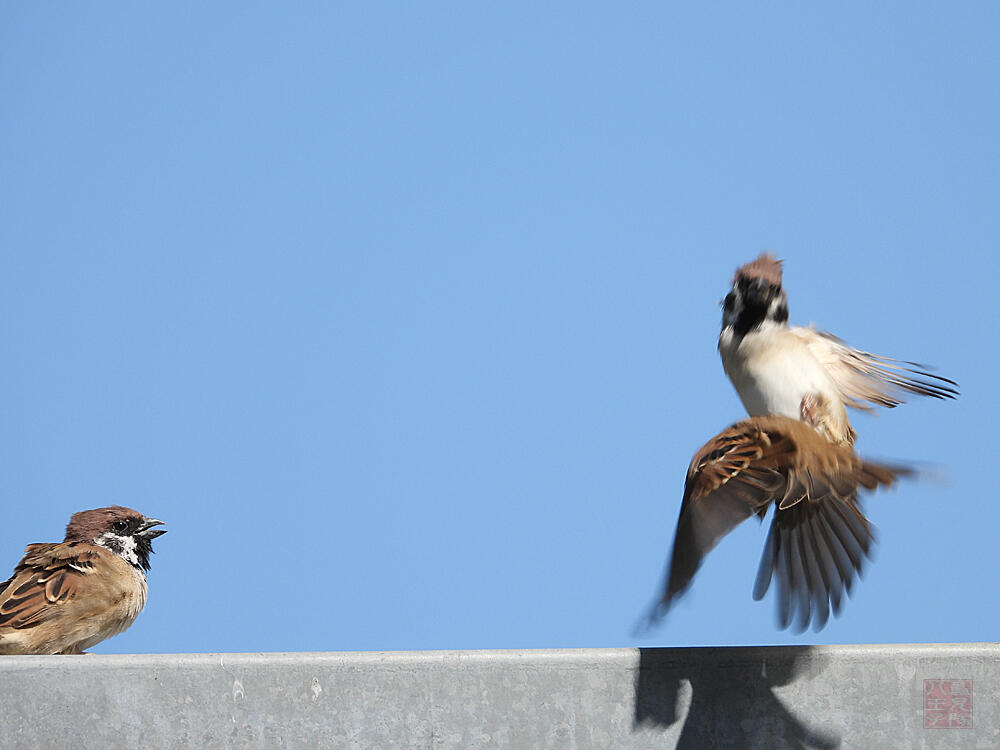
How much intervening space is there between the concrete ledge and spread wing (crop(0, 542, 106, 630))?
73 centimetres

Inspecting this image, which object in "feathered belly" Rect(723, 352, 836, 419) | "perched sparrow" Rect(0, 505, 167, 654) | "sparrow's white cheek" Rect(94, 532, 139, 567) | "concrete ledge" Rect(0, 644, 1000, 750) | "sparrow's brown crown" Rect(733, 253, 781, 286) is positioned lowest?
"concrete ledge" Rect(0, 644, 1000, 750)

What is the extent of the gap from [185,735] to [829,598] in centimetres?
114

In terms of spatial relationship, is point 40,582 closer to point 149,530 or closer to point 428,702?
point 149,530

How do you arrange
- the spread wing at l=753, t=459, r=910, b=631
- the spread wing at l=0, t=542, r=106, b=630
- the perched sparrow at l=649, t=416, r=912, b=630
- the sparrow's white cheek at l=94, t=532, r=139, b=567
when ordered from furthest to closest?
the sparrow's white cheek at l=94, t=532, r=139, b=567, the spread wing at l=0, t=542, r=106, b=630, the spread wing at l=753, t=459, r=910, b=631, the perched sparrow at l=649, t=416, r=912, b=630

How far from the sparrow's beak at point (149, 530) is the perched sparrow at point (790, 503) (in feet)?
5.56

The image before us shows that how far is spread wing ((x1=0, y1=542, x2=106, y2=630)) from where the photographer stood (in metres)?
2.47

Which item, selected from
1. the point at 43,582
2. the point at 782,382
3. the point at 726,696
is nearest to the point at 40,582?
the point at 43,582

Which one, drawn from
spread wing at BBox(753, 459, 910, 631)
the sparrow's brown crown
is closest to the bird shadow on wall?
spread wing at BBox(753, 459, 910, 631)

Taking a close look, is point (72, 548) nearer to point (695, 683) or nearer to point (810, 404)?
point (695, 683)

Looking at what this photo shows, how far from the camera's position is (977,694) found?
1.80 m

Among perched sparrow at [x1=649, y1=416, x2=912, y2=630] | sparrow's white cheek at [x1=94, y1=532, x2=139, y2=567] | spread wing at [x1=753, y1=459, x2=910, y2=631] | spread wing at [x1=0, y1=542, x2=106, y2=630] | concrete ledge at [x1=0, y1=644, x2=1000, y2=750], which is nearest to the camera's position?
perched sparrow at [x1=649, y1=416, x2=912, y2=630]

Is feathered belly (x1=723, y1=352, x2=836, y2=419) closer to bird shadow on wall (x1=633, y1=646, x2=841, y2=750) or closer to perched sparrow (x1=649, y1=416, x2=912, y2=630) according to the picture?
perched sparrow (x1=649, y1=416, x2=912, y2=630)

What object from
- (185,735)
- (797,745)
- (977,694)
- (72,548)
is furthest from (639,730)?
(72,548)

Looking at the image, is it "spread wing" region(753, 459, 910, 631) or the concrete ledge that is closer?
the concrete ledge
